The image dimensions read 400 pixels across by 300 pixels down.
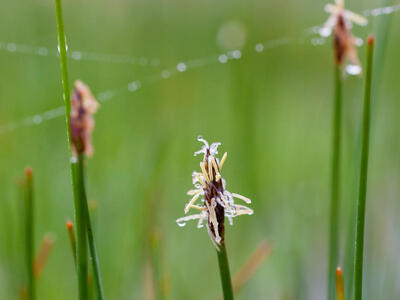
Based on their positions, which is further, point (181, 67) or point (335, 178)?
point (181, 67)

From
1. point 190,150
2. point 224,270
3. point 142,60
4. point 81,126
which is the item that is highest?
point 142,60

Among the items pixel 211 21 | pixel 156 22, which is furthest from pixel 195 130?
→ pixel 211 21

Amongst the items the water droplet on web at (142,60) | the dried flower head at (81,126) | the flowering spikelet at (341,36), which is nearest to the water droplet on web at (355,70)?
the flowering spikelet at (341,36)

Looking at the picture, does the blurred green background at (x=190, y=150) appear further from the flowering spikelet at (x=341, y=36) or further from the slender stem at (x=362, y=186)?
the slender stem at (x=362, y=186)

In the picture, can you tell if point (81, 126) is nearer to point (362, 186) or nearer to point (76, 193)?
point (76, 193)

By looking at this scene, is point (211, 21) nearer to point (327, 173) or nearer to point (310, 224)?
point (327, 173)

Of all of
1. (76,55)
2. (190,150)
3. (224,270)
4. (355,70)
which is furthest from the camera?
(76,55)

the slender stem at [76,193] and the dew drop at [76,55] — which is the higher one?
the dew drop at [76,55]

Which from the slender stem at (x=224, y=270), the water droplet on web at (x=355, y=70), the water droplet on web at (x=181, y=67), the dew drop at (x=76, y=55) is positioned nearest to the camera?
the slender stem at (x=224, y=270)

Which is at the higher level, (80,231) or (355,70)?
(355,70)

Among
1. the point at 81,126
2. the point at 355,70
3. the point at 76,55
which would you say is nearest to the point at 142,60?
the point at 76,55

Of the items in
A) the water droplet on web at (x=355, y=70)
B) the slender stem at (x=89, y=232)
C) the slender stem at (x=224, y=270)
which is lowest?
the slender stem at (x=224, y=270)
